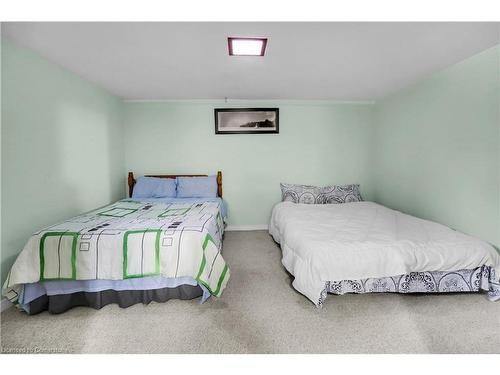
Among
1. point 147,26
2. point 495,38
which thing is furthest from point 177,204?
point 495,38

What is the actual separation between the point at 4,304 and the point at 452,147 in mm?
4363

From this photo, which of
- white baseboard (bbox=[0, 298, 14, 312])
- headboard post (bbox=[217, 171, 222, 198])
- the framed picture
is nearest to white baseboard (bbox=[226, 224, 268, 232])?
headboard post (bbox=[217, 171, 222, 198])

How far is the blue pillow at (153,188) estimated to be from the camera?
11.6 ft

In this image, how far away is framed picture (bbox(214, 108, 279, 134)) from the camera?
150 inches

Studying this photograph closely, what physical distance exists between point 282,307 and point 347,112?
3.41m

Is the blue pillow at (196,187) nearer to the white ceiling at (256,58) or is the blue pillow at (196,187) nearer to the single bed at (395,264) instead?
the white ceiling at (256,58)

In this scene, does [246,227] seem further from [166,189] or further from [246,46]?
[246,46]

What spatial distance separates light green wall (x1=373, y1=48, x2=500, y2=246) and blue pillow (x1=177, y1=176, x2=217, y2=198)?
2.80 m

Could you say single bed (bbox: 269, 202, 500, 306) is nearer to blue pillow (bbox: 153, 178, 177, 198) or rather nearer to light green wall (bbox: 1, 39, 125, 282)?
blue pillow (bbox: 153, 178, 177, 198)

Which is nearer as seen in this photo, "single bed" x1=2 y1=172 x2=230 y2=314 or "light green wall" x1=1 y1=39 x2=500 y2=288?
"single bed" x1=2 y1=172 x2=230 y2=314

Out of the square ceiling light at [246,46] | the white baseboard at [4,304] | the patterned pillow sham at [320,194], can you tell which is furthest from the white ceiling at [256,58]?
the white baseboard at [4,304]

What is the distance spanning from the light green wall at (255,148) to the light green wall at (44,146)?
756 mm

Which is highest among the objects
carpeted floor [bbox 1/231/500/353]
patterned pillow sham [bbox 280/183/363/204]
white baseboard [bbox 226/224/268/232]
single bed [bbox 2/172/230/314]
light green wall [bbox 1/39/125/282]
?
light green wall [bbox 1/39/125/282]

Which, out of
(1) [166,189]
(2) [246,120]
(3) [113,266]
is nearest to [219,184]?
(1) [166,189]
